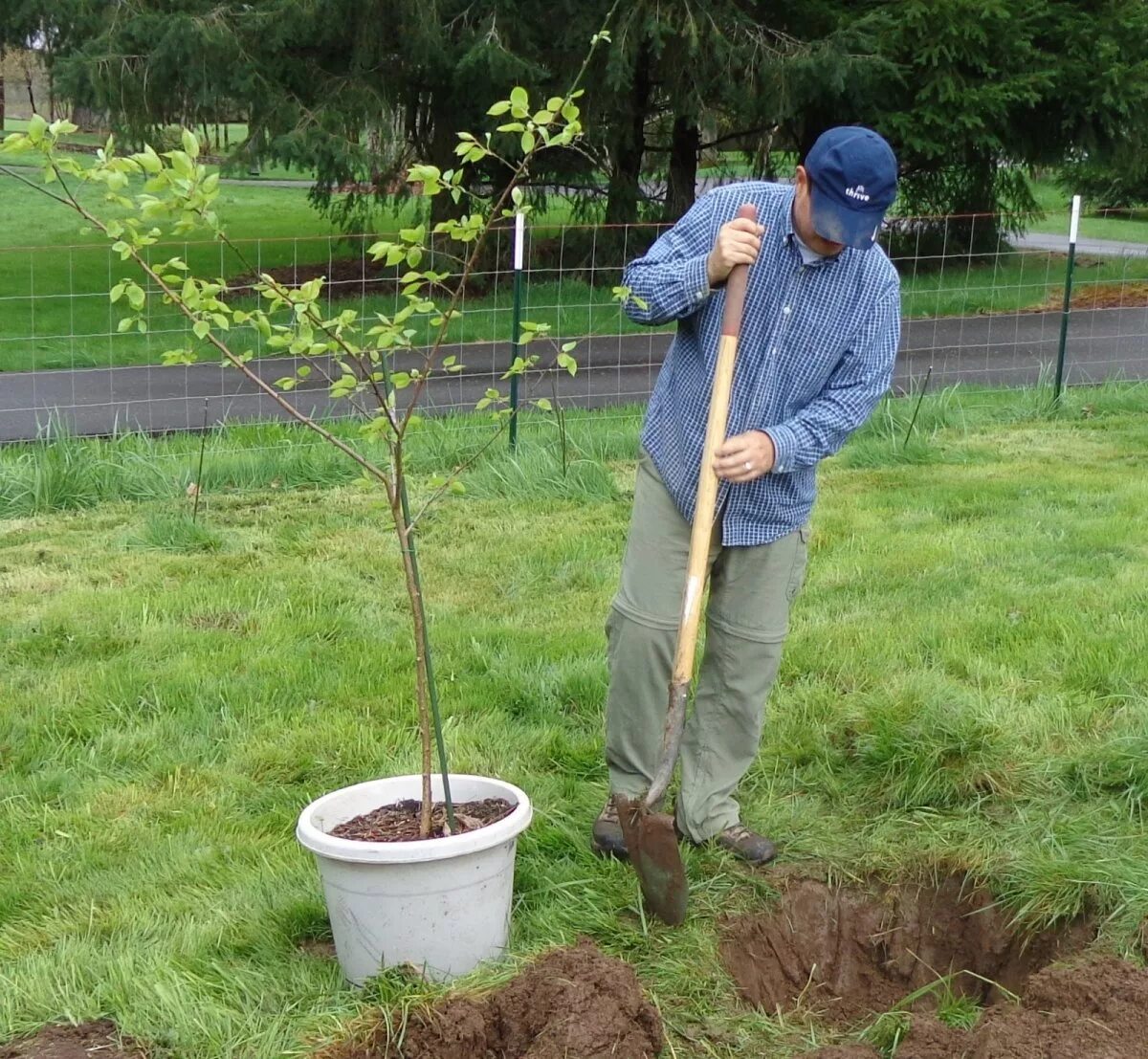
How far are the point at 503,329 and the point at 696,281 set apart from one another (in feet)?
38.4

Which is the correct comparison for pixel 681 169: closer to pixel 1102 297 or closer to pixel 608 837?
pixel 1102 297

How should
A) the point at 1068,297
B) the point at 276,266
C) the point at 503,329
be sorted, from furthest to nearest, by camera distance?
the point at 276,266, the point at 503,329, the point at 1068,297

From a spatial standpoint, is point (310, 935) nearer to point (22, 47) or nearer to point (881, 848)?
point (881, 848)

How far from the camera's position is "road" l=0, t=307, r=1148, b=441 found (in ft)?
35.6

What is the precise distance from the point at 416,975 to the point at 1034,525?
466 cm

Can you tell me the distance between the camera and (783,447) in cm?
328

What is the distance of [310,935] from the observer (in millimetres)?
3314

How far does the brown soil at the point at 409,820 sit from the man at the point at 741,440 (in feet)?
1.44

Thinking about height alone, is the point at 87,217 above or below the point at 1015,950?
above

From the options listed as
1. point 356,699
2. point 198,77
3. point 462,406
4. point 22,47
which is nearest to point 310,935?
point 356,699

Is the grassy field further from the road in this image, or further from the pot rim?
the road

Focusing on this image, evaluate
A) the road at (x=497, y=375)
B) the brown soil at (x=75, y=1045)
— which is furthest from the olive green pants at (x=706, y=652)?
the road at (x=497, y=375)

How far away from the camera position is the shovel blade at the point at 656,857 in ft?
10.4

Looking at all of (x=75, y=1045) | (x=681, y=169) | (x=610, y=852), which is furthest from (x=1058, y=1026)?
(x=681, y=169)
